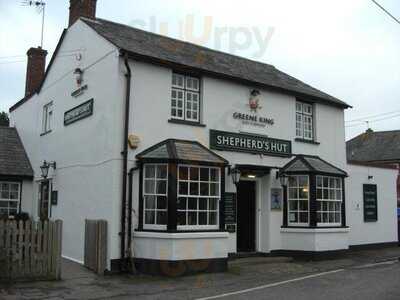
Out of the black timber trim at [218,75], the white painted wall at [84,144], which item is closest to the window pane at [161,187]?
the white painted wall at [84,144]

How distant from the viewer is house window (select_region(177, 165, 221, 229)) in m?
13.3

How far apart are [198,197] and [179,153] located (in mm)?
1313

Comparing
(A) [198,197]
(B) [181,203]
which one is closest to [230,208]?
(A) [198,197]

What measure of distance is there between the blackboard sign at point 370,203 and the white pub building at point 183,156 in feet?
0.13

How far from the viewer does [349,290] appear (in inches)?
411

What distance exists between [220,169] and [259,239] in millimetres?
3556

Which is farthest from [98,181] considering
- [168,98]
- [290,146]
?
[290,146]

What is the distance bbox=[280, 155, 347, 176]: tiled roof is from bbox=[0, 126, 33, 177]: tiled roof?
31.7 feet

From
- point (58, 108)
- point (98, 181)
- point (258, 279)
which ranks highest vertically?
point (58, 108)

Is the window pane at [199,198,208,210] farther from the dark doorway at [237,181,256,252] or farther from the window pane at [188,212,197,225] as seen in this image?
the dark doorway at [237,181,256,252]

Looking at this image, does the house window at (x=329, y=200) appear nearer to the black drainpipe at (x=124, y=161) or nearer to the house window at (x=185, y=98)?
the house window at (x=185, y=98)

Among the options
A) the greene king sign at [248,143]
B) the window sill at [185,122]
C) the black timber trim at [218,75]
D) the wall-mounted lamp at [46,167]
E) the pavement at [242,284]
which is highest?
the black timber trim at [218,75]

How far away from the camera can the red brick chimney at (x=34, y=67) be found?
2138cm

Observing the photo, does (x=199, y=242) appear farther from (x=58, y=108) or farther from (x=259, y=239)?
(x=58, y=108)
